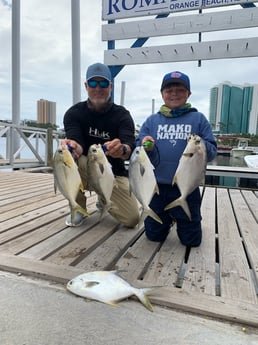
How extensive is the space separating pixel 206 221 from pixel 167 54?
413cm

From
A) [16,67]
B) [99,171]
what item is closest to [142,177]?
[99,171]

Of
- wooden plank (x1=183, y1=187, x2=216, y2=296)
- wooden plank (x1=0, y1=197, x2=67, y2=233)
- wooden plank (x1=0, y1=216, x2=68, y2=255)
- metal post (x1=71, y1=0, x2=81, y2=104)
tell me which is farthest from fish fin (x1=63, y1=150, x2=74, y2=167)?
metal post (x1=71, y1=0, x2=81, y2=104)

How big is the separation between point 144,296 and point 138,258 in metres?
0.56

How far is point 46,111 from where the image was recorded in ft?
42.3

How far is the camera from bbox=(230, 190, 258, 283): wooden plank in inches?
89.9

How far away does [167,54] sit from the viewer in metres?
6.10

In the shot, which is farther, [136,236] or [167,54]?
[167,54]

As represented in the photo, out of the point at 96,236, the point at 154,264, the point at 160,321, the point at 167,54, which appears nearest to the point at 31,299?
the point at 160,321

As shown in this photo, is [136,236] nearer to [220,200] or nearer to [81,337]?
[81,337]

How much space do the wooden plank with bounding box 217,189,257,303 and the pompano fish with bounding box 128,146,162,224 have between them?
1.93 ft

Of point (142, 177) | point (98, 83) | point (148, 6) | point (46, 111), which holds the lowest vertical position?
point (142, 177)

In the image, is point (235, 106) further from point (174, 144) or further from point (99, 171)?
point (99, 171)

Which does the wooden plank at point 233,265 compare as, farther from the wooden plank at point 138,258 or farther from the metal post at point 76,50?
the metal post at point 76,50

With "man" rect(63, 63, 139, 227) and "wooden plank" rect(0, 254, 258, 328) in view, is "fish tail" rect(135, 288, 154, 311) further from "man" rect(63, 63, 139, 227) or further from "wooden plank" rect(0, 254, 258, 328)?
"man" rect(63, 63, 139, 227)
